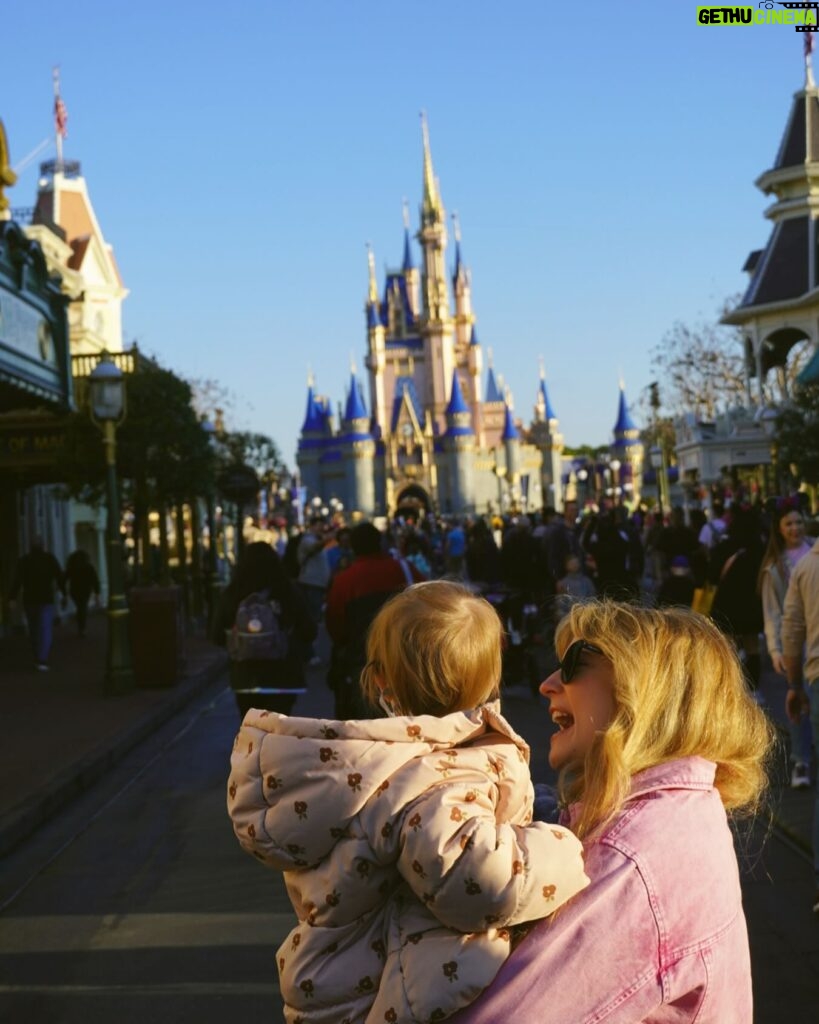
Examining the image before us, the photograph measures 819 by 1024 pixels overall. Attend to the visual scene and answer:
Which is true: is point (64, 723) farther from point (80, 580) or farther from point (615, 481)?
point (615, 481)

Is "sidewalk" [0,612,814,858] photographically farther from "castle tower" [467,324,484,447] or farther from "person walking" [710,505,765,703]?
"castle tower" [467,324,484,447]

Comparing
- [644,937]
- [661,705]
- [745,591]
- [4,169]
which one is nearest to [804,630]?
[745,591]

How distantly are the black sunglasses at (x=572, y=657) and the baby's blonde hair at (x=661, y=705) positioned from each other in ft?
0.04

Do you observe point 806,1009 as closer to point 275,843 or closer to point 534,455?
point 275,843

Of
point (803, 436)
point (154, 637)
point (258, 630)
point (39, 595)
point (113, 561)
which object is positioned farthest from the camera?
point (803, 436)

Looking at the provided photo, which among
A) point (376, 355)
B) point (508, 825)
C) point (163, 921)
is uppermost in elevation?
point (376, 355)

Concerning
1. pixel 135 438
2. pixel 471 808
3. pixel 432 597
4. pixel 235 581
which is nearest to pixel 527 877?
pixel 471 808

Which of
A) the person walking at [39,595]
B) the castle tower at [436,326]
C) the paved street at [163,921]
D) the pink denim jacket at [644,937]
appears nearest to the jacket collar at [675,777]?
the pink denim jacket at [644,937]

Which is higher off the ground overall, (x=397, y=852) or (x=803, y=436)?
(x=803, y=436)

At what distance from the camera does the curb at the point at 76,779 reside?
9008mm

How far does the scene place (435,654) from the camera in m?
2.54

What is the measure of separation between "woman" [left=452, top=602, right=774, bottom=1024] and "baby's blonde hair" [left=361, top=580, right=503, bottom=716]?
8.2 inches

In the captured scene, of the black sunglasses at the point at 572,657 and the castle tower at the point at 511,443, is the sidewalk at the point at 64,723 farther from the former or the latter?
the castle tower at the point at 511,443

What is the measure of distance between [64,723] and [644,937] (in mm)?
12673
